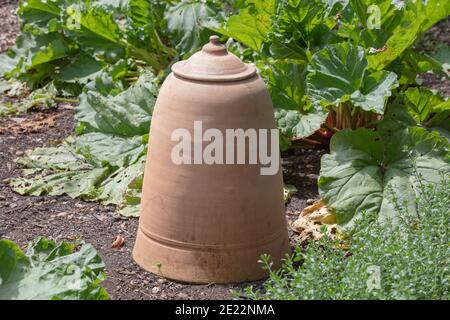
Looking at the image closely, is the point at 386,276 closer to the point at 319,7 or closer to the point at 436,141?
the point at 436,141

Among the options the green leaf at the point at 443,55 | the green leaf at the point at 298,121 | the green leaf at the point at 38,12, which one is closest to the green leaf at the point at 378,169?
the green leaf at the point at 298,121

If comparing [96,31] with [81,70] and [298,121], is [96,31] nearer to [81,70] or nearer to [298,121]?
[81,70]

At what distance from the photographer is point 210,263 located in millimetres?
4355

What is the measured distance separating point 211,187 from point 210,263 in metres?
0.38

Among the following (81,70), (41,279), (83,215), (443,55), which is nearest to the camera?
(41,279)

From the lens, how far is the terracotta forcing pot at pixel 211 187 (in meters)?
4.21

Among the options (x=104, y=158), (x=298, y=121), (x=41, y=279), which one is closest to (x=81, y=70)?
(x=104, y=158)

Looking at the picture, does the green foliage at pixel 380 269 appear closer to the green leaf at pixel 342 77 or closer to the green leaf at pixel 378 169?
the green leaf at pixel 378 169

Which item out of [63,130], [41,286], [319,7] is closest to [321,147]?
[319,7]

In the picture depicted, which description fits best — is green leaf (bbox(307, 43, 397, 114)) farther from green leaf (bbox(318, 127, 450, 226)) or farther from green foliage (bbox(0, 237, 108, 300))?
green foliage (bbox(0, 237, 108, 300))

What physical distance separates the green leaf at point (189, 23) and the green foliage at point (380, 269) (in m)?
2.59

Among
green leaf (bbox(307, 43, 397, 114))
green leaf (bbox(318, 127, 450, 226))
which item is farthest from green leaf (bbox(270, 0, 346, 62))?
green leaf (bbox(318, 127, 450, 226))

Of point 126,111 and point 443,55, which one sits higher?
point 443,55

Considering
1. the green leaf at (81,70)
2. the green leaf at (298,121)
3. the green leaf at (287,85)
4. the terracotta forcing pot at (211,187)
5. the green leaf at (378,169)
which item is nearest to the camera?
the terracotta forcing pot at (211,187)
